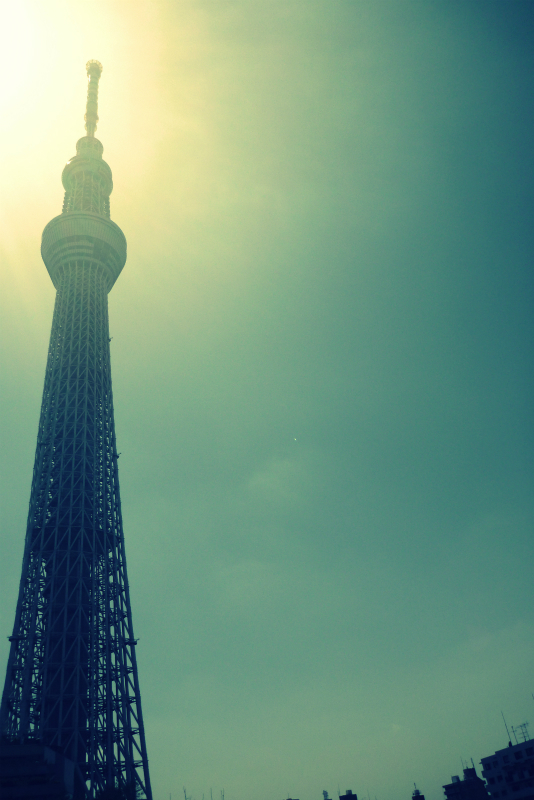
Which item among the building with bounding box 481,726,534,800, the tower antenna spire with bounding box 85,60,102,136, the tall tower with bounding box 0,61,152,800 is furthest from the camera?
the tower antenna spire with bounding box 85,60,102,136

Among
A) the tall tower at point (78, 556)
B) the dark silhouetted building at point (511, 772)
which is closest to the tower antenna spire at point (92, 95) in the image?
the tall tower at point (78, 556)

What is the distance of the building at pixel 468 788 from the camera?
11662cm

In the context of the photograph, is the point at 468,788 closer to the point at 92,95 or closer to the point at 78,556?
the point at 78,556

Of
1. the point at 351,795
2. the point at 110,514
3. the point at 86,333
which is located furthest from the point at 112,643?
the point at 351,795

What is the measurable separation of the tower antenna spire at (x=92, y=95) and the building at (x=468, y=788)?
155448 mm

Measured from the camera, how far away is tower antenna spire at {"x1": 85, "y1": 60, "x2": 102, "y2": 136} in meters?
A: 134

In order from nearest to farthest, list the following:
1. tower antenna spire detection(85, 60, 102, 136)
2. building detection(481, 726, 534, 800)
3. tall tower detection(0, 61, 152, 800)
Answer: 1. tall tower detection(0, 61, 152, 800)
2. building detection(481, 726, 534, 800)
3. tower antenna spire detection(85, 60, 102, 136)

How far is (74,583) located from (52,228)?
6693 centimetres

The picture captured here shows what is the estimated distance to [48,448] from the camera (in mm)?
96375

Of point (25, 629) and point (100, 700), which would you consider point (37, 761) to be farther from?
point (25, 629)

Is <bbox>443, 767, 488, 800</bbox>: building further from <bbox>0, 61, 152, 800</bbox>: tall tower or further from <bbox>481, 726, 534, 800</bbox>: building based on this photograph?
<bbox>0, 61, 152, 800</bbox>: tall tower

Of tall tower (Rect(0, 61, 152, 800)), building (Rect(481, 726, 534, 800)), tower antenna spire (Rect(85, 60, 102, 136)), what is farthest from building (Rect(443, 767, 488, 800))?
tower antenna spire (Rect(85, 60, 102, 136))

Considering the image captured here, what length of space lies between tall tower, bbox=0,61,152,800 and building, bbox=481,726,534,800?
7629 centimetres

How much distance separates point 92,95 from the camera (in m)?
137
